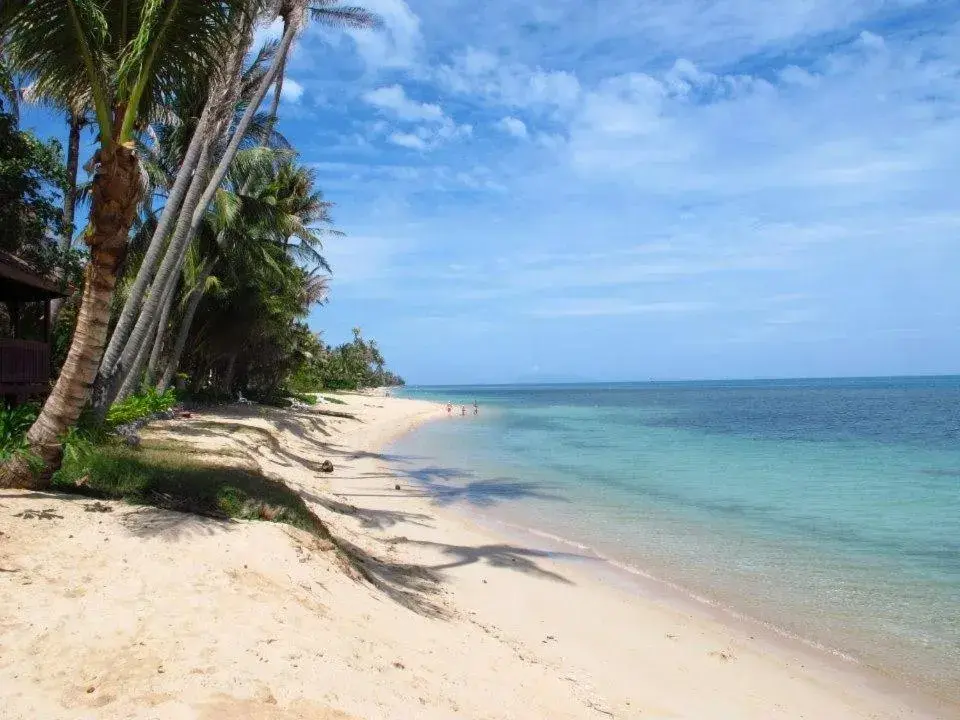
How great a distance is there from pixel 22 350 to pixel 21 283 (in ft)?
4.45

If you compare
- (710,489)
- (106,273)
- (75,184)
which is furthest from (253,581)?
(75,184)

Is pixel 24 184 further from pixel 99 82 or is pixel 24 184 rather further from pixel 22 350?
pixel 99 82

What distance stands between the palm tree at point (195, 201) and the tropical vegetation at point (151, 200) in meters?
0.04

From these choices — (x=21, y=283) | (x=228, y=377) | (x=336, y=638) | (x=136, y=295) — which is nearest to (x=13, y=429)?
(x=136, y=295)

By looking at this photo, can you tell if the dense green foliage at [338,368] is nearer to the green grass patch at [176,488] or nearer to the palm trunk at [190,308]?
the palm trunk at [190,308]

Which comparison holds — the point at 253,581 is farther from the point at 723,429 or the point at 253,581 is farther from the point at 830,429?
the point at 830,429

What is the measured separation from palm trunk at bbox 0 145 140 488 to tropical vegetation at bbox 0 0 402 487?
14 mm

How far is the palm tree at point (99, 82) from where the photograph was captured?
6.63m

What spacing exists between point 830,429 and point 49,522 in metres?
42.1

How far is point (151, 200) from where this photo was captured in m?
19.5

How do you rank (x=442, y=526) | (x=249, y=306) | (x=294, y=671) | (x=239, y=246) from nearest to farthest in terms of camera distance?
(x=294, y=671) < (x=442, y=526) < (x=239, y=246) < (x=249, y=306)

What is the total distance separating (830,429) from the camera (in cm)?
3947

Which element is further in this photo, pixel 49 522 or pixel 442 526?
pixel 442 526

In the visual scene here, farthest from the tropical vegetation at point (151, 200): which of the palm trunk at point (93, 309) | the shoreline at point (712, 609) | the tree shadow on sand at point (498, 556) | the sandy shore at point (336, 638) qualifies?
the shoreline at point (712, 609)
